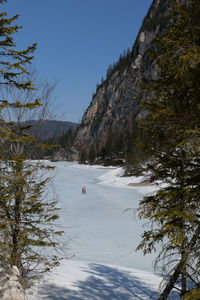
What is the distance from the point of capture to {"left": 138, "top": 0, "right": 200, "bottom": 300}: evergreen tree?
155 inches

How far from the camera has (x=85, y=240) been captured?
1350cm

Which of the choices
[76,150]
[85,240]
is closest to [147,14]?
[76,150]

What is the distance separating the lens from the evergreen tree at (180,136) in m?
3.95

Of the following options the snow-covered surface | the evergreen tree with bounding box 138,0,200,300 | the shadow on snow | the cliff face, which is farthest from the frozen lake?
the cliff face

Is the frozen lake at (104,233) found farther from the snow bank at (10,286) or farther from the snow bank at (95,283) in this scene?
the snow bank at (10,286)

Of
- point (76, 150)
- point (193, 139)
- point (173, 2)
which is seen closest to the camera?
point (193, 139)

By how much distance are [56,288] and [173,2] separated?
8.49 metres

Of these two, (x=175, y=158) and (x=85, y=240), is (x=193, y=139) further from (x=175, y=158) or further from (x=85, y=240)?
(x=85, y=240)

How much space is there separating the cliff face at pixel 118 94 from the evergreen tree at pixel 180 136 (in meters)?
128

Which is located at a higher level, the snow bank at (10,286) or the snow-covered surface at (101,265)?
the snow bank at (10,286)

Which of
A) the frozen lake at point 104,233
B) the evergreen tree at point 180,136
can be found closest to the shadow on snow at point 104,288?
the frozen lake at point 104,233

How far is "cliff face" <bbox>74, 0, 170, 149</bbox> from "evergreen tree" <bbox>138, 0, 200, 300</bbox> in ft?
419

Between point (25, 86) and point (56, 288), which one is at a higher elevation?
point (25, 86)

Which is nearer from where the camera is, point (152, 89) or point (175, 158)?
point (175, 158)
